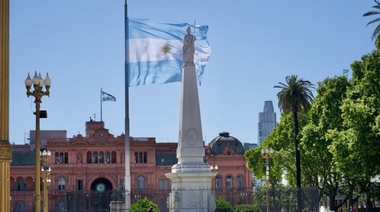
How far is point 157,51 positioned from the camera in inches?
1885

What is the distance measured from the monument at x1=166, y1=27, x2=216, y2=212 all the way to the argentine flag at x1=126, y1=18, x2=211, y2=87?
5.06 m

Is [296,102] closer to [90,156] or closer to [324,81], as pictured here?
[324,81]

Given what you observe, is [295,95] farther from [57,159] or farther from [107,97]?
[57,159]

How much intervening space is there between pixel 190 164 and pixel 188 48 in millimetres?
6854

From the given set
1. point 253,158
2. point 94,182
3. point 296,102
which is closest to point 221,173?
point 94,182

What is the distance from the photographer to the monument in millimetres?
39375

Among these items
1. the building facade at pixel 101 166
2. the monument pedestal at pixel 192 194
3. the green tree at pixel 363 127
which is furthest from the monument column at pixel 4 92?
the building facade at pixel 101 166

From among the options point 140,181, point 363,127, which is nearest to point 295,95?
point 363,127

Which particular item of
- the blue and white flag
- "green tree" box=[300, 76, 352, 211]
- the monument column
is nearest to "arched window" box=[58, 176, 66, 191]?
the blue and white flag

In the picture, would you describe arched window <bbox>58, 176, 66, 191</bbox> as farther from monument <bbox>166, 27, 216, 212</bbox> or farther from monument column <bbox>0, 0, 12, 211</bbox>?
monument column <bbox>0, 0, 12, 211</bbox>

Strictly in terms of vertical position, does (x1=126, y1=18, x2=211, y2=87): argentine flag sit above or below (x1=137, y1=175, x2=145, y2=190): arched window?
above

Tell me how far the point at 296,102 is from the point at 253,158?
63.8ft

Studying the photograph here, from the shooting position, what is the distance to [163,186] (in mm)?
107438

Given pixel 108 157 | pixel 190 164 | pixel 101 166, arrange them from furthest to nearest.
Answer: pixel 108 157 < pixel 101 166 < pixel 190 164
